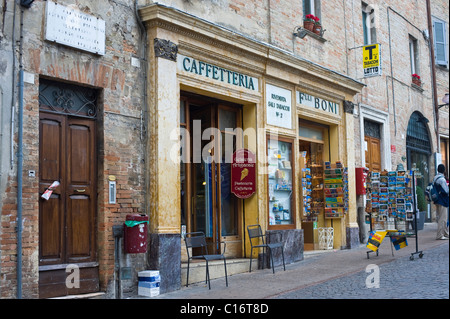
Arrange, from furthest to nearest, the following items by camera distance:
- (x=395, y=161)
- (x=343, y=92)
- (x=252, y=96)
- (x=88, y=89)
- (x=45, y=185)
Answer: (x=395, y=161) < (x=343, y=92) < (x=252, y=96) < (x=88, y=89) < (x=45, y=185)

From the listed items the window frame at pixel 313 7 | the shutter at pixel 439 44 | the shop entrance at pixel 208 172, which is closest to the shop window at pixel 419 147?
the shutter at pixel 439 44

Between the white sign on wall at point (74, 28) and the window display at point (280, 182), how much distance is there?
15.5 feet

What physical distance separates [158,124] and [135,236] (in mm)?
1816

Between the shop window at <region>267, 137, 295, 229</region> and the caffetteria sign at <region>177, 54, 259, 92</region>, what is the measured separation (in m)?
1.31

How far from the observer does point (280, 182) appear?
1174cm

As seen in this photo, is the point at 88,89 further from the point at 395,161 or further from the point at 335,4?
the point at 395,161

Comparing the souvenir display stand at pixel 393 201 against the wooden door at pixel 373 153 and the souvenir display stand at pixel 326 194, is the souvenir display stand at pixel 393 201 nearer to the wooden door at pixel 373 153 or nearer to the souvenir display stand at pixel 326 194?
the souvenir display stand at pixel 326 194

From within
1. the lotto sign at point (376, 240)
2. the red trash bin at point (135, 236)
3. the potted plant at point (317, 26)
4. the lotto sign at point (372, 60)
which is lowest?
the lotto sign at point (376, 240)

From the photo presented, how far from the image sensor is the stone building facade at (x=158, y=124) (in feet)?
22.4

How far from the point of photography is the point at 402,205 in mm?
11266

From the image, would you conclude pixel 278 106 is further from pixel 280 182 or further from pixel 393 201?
pixel 393 201

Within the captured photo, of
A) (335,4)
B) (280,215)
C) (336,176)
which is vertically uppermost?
(335,4)
